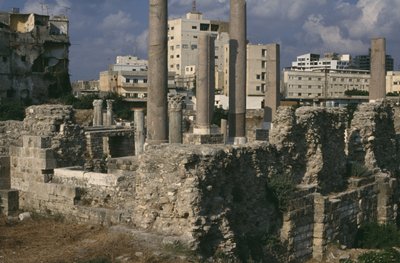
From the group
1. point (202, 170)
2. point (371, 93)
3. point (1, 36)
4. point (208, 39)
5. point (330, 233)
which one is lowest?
point (330, 233)

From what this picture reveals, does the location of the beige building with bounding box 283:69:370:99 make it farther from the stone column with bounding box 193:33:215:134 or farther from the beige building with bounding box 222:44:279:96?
the stone column with bounding box 193:33:215:134

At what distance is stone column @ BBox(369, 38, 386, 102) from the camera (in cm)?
2312

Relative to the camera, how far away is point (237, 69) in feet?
67.3

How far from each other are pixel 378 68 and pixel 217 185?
15580 mm

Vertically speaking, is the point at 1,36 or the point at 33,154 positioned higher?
the point at 1,36

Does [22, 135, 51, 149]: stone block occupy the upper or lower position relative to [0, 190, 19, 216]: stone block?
upper

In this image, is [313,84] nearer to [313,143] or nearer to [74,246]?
[313,143]

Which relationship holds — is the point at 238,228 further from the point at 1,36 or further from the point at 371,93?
the point at 1,36

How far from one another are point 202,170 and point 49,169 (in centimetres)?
510

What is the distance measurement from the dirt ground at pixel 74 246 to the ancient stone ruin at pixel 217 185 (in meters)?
0.42

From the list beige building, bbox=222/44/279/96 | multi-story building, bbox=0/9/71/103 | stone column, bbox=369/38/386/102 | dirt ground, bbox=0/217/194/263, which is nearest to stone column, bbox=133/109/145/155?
stone column, bbox=369/38/386/102

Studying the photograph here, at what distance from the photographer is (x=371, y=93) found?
78.2 feet

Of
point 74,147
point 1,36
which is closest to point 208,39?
point 74,147

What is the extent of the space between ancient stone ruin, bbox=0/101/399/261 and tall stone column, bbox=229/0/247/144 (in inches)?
172
